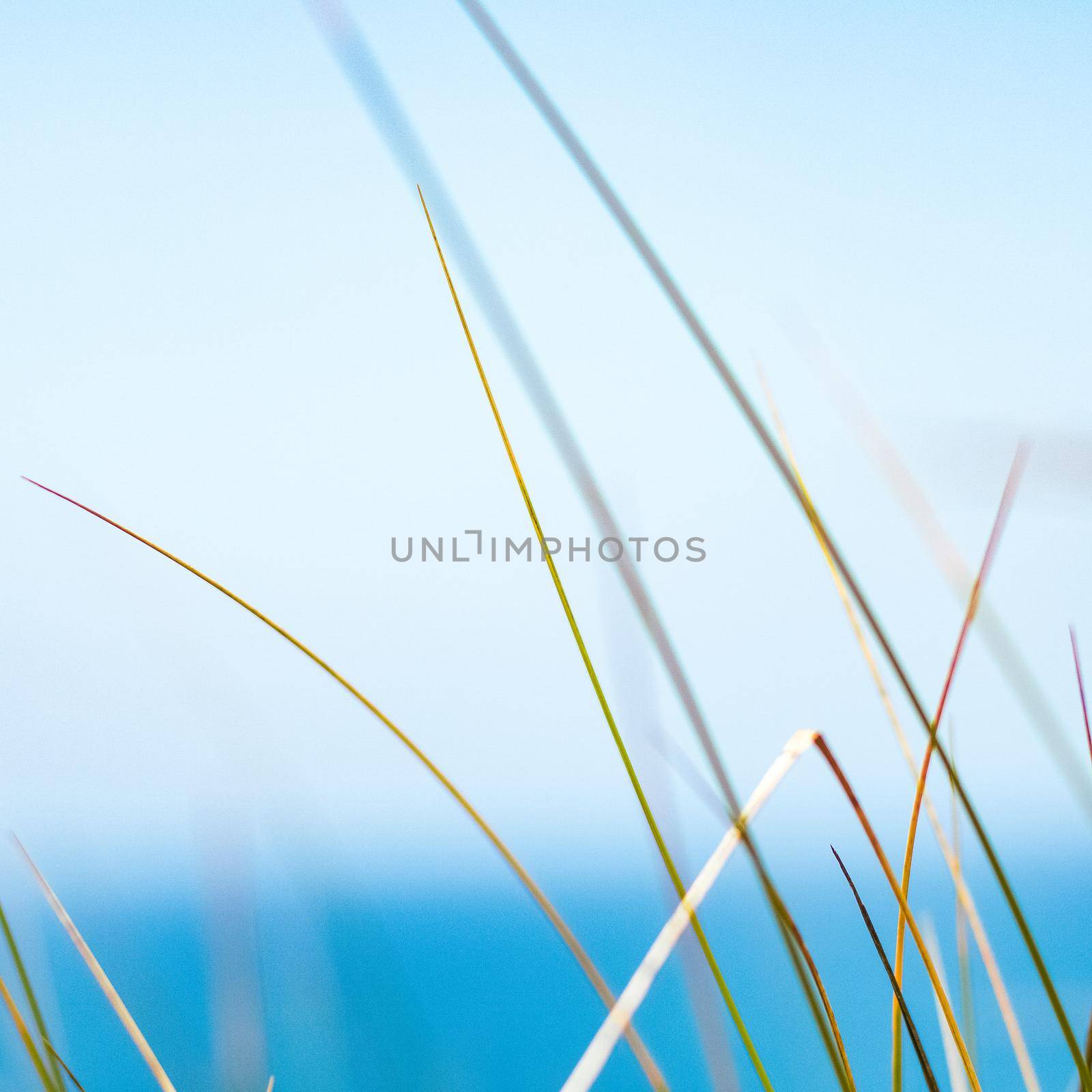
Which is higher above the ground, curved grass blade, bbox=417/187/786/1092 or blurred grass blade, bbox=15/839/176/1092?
curved grass blade, bbox=417/187/786/1092

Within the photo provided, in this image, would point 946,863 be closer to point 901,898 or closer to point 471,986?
Answer: point 901,898

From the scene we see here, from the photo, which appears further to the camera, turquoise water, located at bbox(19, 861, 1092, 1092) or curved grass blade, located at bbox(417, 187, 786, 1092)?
turquoise water, located at bbox(19, 861, 1092, 1092)

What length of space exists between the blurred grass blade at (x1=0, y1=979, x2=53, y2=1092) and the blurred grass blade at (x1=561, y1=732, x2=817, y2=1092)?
0.39 ft

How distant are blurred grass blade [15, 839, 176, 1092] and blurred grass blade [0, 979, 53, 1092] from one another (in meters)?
0.03

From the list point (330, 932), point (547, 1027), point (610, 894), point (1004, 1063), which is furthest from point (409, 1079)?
point (610, 894)

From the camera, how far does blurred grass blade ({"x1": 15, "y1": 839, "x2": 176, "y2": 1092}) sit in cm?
22

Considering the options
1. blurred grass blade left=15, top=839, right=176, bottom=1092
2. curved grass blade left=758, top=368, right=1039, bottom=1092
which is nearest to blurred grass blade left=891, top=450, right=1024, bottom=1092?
curved grass blade left=758, top=368, right=1039, bottom=1092

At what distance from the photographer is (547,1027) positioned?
6.70 metres

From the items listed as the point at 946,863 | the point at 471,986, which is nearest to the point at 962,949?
the point at 946,863

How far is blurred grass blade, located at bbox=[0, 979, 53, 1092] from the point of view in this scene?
0.18 metres

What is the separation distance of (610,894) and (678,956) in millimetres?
12071

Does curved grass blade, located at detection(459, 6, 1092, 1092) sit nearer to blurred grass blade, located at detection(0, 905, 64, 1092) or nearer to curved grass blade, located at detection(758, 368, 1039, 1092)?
curved grass blade, located at detection(758, 368, 1039, 1092)

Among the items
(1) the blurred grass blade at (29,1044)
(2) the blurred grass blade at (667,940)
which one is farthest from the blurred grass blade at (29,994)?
(2) the blurred grass blade at (667,940)

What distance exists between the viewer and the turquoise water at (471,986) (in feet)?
0.91
